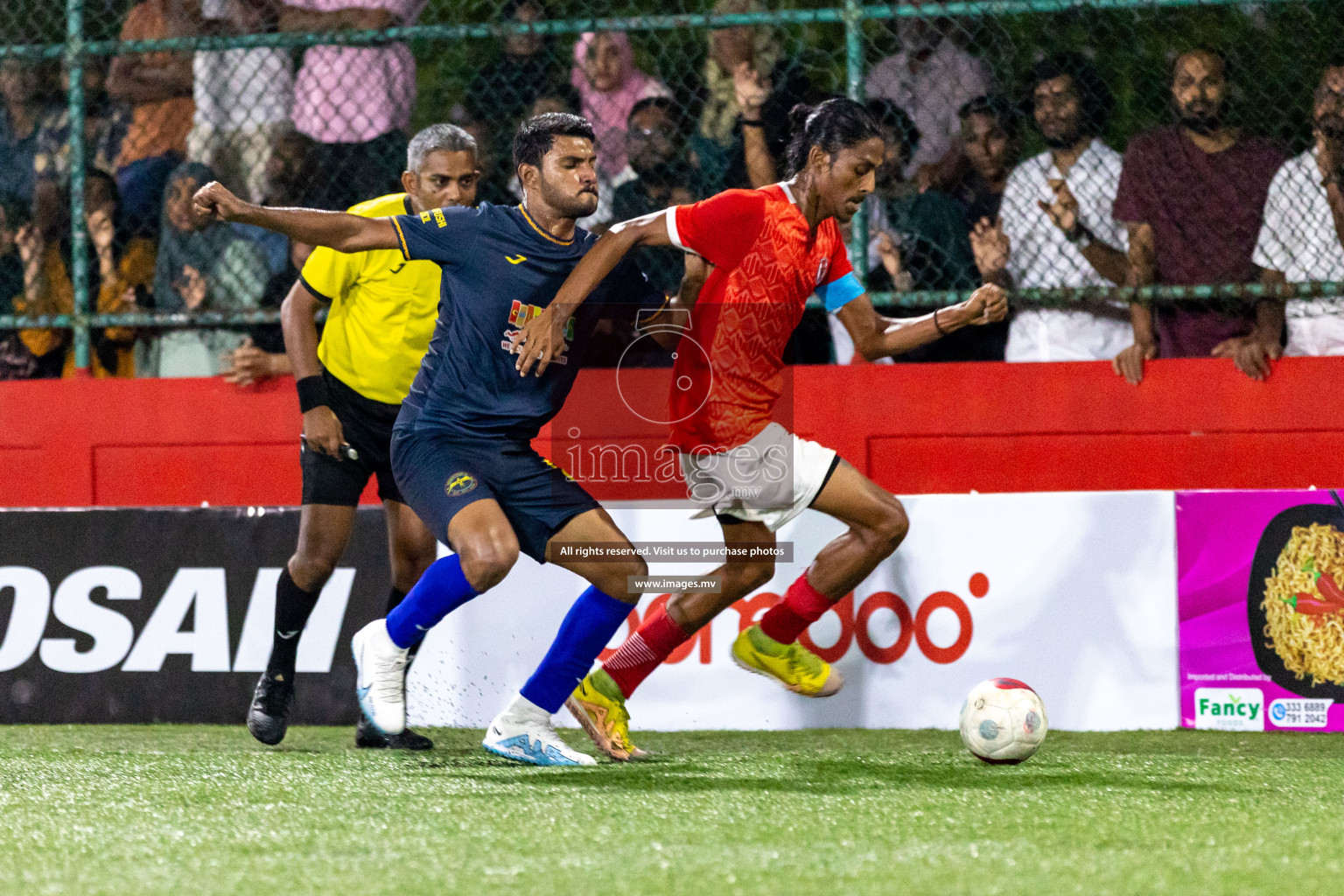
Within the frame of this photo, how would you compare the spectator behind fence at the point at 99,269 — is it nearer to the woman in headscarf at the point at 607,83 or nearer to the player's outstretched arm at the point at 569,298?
the woman in headscarf at the point at 607,83

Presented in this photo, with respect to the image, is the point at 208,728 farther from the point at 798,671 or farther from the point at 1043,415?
the point at 1043,415

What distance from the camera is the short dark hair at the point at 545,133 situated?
4.55 metres

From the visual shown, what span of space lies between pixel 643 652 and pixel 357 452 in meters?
1.20

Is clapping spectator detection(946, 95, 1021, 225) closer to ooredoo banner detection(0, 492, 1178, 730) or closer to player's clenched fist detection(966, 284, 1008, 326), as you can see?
ooredoo banner detection(0, 492, 1178, 730)

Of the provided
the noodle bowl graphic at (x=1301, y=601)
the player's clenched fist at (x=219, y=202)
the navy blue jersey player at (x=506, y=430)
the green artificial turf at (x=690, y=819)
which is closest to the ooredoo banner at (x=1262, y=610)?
the noodle bowl graphic at (x=1301, y=601)

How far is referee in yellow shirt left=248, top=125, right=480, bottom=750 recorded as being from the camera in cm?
519

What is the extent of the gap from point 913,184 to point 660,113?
108 cm

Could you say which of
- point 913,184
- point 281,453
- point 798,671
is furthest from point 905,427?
point 281,453

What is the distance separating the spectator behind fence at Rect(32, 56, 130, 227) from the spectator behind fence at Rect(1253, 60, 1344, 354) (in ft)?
15.9

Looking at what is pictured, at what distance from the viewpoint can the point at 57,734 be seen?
18.4ft

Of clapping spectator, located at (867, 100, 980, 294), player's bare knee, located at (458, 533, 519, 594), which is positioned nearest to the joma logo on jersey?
player's bare knee, located at (458, 533, 519, 594)

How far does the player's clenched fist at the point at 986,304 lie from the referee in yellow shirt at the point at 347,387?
1673mm

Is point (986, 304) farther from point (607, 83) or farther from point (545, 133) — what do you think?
point (607, 83)

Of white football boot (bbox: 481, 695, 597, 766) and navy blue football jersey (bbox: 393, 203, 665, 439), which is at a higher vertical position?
navy blue football jersey (bbox: 393, 203, 665, 439)
